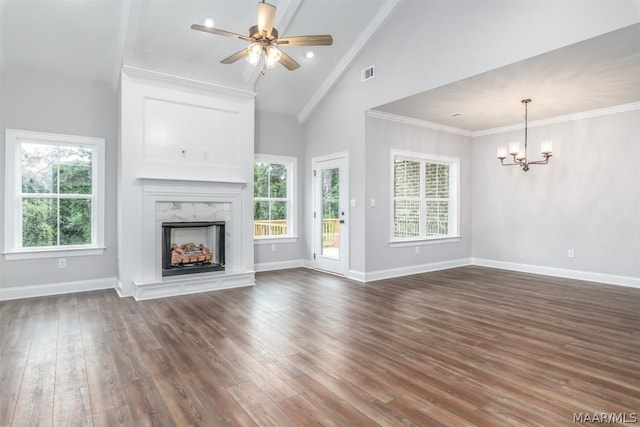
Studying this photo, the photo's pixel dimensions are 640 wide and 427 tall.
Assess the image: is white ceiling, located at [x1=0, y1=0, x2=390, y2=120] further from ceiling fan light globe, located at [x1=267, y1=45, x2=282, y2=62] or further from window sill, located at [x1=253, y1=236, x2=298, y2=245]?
window sill, located at [x1=253, y1=236, x2=298, y2=245]

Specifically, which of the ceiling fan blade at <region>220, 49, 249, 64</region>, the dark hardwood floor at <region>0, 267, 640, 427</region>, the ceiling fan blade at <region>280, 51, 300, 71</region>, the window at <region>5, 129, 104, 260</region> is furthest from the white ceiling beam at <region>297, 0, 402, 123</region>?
the dark hardwood floor at <region>0, 267, 640, 427</region>

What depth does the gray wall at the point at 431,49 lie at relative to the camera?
11.4ft

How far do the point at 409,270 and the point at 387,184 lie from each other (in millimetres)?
1596

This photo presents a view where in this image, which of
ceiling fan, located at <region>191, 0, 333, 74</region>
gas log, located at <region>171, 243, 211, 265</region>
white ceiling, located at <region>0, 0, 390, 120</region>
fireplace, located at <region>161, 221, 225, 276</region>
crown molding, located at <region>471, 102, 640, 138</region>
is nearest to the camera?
ceiling fan, located at <region>191, 0, 333, 74</region>

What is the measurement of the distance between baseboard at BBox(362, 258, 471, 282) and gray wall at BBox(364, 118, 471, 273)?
6 cm

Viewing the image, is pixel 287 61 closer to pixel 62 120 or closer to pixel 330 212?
pixel 330 212

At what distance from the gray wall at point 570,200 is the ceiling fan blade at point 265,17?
5.34 meters

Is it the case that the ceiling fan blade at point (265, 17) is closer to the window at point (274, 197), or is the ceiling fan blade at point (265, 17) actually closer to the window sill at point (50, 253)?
the window at point (274, 197)

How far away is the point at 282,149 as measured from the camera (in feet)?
22.7

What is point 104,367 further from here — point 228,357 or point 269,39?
point 269,39

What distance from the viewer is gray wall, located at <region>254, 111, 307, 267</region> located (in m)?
6.69

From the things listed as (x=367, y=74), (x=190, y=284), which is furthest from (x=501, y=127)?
(x=190, y=284)

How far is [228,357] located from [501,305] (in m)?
3.34

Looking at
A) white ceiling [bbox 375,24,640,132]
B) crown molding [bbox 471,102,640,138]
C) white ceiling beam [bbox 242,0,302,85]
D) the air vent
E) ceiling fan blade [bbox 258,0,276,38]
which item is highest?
white ceiling beam [bbox 242,0,302,85]
